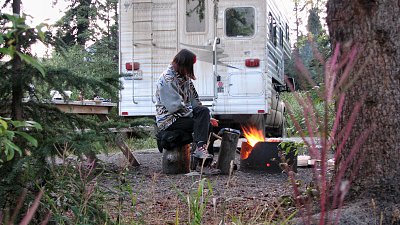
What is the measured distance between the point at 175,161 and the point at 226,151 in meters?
0.60

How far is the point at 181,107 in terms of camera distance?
6.84 meters

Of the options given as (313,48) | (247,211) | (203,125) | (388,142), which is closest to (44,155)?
(247,211)

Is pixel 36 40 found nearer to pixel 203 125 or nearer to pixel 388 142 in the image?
pixel 388 142

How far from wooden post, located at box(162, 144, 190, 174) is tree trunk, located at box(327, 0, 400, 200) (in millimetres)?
3709

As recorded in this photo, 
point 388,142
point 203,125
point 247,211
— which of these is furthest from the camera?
point 203,125

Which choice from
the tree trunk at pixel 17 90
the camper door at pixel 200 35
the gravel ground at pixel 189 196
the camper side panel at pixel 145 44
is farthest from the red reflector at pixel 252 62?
the tree trunk at pixel 17 90

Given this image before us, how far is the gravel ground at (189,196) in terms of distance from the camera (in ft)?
10.0

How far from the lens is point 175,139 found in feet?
22.8

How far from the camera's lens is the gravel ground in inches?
120

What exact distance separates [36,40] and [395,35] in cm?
191

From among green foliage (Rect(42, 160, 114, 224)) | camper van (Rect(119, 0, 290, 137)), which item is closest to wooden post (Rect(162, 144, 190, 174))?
camper van (Rect(119, 0, 290, 137))

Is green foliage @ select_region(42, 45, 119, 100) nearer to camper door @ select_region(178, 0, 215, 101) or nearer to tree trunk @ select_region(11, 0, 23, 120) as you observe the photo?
tree trunk @ select_region(11, 0, 23, 120)

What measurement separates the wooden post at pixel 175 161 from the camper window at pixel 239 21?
401 cm

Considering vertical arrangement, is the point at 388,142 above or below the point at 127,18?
below
